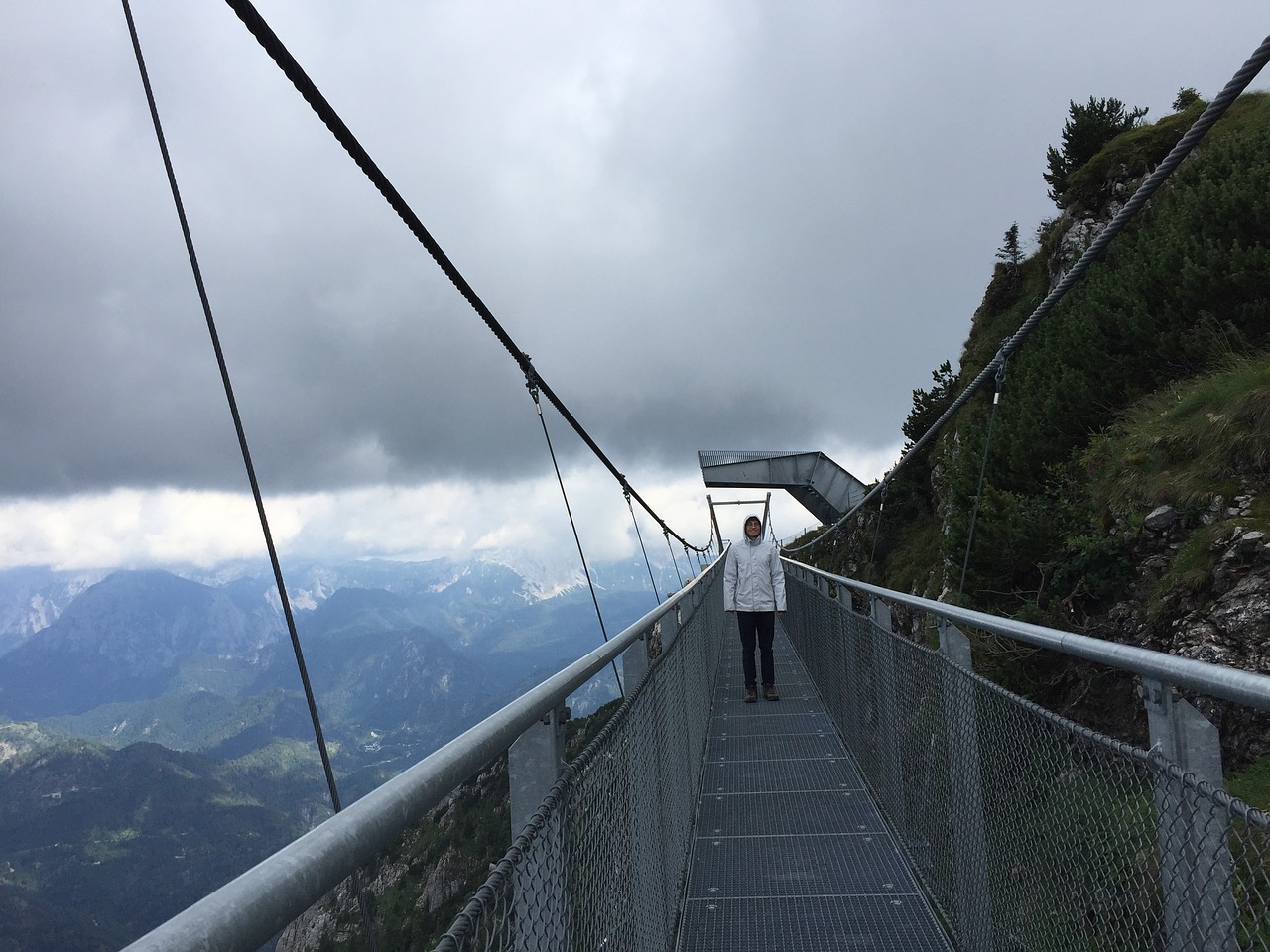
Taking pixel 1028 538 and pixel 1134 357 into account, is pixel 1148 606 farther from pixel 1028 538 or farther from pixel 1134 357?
pixel 1134 357

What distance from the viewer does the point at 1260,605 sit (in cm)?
439

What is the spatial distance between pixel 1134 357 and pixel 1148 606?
3.35 metres

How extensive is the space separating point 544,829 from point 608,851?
0.64 metres

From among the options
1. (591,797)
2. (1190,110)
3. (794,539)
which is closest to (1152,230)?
(1190,110)

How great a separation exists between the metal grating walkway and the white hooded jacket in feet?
Answer: 3.53

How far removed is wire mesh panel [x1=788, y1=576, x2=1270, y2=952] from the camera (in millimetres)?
1521

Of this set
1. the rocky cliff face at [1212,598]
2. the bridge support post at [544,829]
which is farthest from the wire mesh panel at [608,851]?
the rocky cliff face at [1212,598]

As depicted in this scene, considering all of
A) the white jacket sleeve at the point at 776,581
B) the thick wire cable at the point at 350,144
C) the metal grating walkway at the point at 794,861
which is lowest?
the metal grating walkway at the point at 794,861

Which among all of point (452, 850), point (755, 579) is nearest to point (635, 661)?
point (755, 579)

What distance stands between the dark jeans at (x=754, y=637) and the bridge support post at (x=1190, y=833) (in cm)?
567

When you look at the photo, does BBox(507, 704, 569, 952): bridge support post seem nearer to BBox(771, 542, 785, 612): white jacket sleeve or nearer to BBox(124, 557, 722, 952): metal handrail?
BBox(124, 557, 722, 952): metal handrail

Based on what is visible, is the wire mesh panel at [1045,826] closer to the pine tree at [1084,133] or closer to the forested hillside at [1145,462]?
the forested hillside at [1145,462]

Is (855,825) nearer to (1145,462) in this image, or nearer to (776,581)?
(776,581)

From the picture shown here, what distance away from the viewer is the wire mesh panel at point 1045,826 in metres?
1.52
